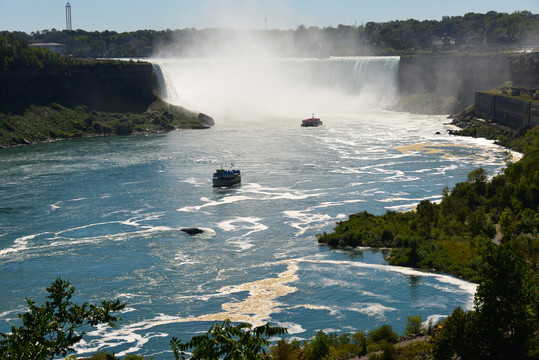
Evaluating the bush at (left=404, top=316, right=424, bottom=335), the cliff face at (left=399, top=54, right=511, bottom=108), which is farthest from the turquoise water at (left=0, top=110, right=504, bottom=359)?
the cliff face at (left=399, top=54, right=511, bottom=108)

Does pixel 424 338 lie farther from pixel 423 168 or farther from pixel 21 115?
pixel 21 115

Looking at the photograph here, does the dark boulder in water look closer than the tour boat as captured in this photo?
Yes

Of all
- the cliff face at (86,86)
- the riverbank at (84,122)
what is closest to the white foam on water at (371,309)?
the riverbank at (84,122)

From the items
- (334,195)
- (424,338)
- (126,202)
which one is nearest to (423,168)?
(334,195)

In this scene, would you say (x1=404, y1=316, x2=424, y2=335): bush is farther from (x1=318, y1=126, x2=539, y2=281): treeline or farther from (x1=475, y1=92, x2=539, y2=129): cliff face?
(x1=475, y1=92, x2=539, y2=129): cliff face

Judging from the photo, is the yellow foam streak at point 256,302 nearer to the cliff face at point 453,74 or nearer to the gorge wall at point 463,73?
the gorge wall at point 463,73

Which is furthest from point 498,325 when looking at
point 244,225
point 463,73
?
point 463,73
